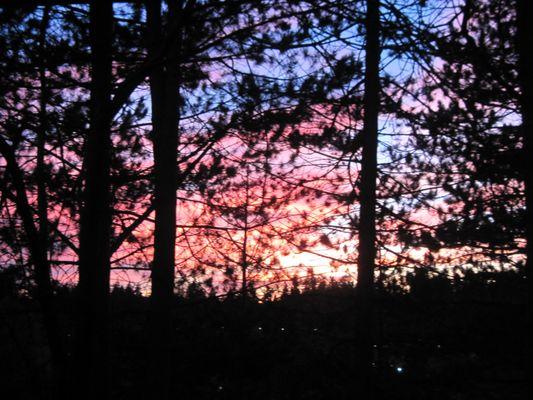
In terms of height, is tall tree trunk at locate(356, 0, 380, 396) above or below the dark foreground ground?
above

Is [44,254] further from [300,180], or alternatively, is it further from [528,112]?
[528,112]

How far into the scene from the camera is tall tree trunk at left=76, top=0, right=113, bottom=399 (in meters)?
4.04

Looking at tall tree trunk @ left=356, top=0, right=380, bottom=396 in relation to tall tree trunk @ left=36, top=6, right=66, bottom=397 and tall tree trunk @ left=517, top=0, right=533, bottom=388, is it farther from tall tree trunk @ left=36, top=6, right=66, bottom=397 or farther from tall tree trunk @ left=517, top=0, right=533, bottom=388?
tall tree trunk @ left=36, top=6, right=66, bottom=397

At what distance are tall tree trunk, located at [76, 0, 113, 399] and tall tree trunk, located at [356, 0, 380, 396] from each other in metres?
3.01

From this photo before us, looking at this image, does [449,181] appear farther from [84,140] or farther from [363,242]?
[84,140]

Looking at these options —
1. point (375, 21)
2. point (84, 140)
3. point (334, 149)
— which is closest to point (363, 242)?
point (334, 149)

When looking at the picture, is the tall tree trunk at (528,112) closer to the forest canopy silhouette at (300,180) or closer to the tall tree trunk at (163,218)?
the forest canopy silhouette at (300,180)

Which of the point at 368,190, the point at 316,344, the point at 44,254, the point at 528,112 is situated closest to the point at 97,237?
the point at 44,254

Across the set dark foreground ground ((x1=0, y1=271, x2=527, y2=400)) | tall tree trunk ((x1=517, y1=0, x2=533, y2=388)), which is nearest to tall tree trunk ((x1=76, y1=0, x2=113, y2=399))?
dark foreground ground ((x1=0, y1=271, x2=527, y2=400))

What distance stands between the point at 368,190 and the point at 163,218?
8.71 feet

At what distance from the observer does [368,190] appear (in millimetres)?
5652

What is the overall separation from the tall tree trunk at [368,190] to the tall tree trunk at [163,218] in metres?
2.41

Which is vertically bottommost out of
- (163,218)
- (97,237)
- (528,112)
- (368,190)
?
(97,237)

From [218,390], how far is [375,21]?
647 cm
